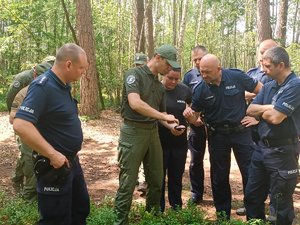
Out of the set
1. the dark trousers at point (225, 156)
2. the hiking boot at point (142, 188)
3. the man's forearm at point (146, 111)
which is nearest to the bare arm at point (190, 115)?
the dark trousers at point (225, 156)

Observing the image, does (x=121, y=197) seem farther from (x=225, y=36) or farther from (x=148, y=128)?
(x=225, y=36)

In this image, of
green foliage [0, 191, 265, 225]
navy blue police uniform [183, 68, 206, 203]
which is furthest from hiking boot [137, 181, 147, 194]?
green foliage [0, 191, 265, 225]

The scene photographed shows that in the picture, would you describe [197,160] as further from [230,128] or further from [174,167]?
[230,128]

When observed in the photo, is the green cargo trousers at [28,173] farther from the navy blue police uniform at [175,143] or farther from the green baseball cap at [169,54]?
the green baseball cap at [169,54]

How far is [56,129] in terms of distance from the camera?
3150 mm

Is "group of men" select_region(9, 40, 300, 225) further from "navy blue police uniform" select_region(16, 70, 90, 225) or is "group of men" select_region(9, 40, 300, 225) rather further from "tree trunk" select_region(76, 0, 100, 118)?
"tree trunk" select_region(76, 0, 100, 118)

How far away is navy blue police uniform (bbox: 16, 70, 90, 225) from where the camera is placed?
299 cm

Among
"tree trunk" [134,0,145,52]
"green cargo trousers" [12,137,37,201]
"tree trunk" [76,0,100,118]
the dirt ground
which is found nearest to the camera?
"green cargo trousers" [12,137,37,201]

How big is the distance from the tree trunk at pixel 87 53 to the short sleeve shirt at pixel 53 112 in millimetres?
8807

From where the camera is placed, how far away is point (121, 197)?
416 cm

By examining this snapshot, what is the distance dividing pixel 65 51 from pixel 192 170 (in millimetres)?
3375

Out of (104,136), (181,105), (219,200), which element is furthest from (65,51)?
(104,136)

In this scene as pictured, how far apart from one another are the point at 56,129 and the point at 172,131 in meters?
1.76

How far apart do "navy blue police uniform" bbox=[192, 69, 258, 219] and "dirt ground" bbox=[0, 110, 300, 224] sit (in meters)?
0.76
